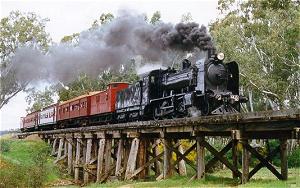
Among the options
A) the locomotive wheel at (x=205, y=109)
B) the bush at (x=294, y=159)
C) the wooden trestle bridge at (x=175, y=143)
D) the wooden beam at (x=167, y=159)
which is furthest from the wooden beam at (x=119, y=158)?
the bush at (x=294, y=159)

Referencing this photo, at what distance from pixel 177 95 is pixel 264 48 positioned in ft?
56.0

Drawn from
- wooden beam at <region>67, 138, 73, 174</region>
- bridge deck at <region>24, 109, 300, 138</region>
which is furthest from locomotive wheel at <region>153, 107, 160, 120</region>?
wooden beam at <region>67, 138, 73, 174</region>

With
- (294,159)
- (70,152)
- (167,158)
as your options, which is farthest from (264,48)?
(167,158)

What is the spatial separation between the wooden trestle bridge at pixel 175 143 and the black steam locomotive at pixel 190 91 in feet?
3.44

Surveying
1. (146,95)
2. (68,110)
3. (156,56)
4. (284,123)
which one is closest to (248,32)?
(156,56)

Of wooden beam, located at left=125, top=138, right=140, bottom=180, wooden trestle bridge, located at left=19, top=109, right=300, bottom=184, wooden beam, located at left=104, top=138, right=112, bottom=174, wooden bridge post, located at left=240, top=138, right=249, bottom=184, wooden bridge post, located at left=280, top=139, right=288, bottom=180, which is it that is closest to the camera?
wooden trestle bridge, located at left=19, top=109, right=300, bottom=184

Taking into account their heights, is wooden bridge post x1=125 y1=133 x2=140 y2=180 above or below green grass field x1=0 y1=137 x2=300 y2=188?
above

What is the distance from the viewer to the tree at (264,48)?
3116cm

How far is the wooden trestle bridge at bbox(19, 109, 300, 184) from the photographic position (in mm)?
12297

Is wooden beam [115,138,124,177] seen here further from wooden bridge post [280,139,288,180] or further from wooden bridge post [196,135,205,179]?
wooden bridge post [280,139,288,180]

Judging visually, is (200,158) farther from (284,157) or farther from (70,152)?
(70,152)

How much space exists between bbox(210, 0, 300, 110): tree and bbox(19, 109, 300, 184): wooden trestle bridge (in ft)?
42.0

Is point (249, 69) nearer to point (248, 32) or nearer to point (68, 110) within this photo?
point (248, 32)

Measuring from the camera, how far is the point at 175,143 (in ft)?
66.2
